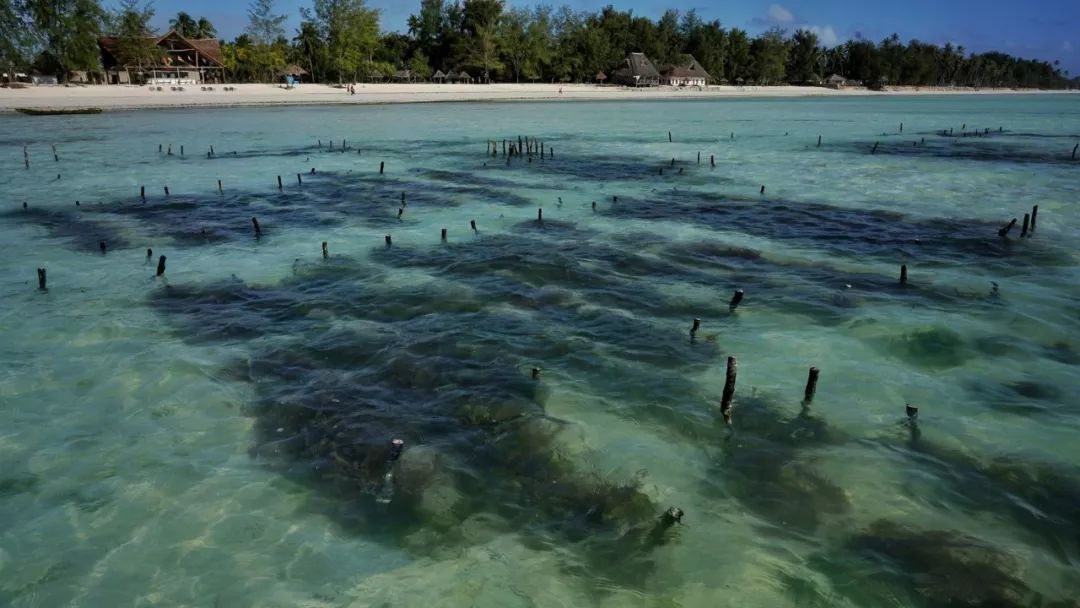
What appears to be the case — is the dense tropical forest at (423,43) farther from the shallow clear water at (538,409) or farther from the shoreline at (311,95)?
the shallow clear water at (538,409)

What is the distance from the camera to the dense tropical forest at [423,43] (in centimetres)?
10044

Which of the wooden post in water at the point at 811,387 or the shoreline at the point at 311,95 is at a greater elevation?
the shoreline at the point at 311,95

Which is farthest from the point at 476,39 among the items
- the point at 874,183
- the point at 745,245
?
the point at 745,245

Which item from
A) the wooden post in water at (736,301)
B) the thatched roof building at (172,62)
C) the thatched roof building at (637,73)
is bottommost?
the wooden post in water at (736,301)

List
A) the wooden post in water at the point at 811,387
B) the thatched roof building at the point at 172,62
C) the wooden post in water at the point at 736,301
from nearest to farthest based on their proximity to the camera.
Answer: the wooden post in water at the point at 811,387 < the wooden post in water at the point at 736,301 < the thatched roof building at the point at 172,62

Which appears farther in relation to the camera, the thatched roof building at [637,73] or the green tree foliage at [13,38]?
the thatched roof building at [637,73]

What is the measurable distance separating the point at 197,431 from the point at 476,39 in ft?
467

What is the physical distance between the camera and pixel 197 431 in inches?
444

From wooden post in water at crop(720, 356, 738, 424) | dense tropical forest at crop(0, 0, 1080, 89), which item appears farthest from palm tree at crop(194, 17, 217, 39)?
wooden post in water at crop(720, 356, 738, 424)

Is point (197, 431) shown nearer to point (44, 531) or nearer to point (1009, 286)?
point (44, 531)

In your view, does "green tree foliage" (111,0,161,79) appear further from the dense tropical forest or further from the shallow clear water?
the shallow clear water

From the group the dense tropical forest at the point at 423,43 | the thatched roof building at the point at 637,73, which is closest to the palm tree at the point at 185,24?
the dense tropical forest at the point at 423,43

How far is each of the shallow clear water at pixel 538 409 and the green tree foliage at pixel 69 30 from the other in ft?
318

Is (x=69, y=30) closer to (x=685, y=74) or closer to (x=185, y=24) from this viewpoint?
(x=185, y=24)
